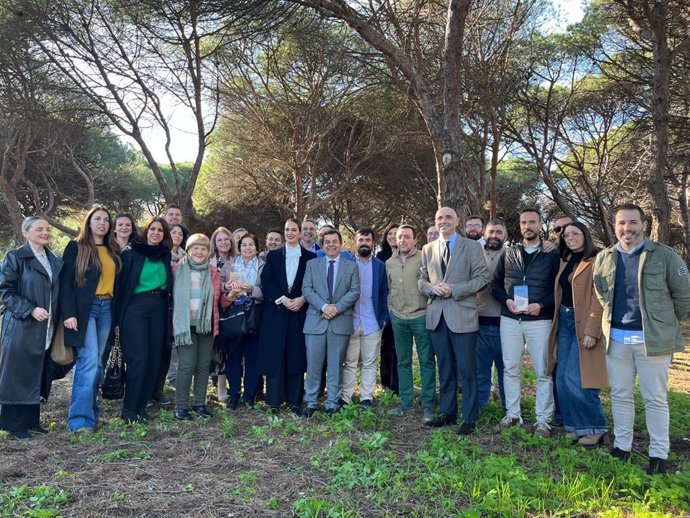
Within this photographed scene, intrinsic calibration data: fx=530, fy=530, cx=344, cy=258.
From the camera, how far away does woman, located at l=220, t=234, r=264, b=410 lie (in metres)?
5.27

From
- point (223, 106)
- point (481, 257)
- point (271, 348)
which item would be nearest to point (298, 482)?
point (271, 348)

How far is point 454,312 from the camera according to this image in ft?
15.1

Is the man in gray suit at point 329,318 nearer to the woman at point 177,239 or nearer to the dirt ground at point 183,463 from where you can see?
the dirt ground at point 183,463

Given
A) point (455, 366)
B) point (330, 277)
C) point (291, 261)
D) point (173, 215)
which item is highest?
point (173, 215)

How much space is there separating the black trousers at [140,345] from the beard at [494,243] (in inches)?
126

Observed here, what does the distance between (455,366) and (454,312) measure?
0.54 meters

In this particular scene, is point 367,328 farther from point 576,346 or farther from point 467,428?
point 576,346

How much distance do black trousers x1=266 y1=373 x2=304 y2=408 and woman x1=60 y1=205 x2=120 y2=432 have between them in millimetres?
A: 1537

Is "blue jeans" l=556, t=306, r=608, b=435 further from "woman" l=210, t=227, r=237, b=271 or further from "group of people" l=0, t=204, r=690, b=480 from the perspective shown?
"woman" l=210, t=227, r=237, b=271

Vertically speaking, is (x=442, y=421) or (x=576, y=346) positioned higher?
(x=576, y=346)

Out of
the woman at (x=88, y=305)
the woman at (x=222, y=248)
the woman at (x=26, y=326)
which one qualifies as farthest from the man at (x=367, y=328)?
the woman at (x=26, y=326)

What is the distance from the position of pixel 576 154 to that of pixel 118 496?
44.7 ft

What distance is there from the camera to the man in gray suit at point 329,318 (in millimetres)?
5035

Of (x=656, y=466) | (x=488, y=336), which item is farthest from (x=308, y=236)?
(x=656, y=466)
